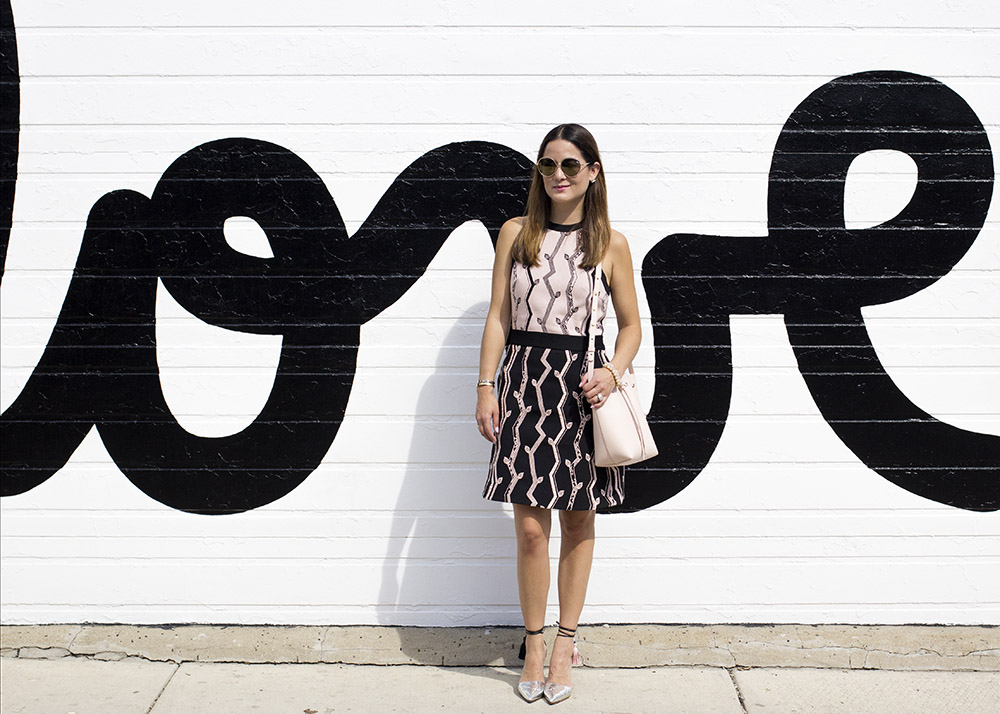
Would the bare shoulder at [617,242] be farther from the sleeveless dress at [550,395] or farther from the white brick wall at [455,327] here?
the white brick wall at [455,327]

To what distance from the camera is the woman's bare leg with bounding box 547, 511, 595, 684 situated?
356 centimetres

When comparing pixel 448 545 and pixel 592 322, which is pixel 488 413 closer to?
pixel 592 322

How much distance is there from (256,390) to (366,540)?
760 millimetres

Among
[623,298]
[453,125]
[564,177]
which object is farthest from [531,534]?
[453,125]

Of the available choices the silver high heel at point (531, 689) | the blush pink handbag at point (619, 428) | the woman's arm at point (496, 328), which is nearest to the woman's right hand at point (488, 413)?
the woman's arm at point (496, 328)

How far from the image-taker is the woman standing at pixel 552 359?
343 cm

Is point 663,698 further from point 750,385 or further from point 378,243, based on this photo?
point 378,243

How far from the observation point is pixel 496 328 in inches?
140

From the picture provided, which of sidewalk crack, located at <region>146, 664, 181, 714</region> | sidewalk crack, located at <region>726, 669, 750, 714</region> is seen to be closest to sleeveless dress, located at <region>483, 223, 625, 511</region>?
sidewalk crack, located at <region>726, 669, 750, 714</region>

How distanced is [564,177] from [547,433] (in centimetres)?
88

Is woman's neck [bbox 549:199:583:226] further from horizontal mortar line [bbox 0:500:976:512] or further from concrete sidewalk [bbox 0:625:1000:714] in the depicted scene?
concrete sidewalk [bbox 0:625:1000:714]

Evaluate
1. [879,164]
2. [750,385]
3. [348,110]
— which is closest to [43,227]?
[348,110]

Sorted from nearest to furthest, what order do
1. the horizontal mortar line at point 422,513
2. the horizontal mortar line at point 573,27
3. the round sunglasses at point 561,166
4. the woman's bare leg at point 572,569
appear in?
the round sunglasses at point 561,166 < the woman's bare leg at point 572,569 < the horizontal mortar line at point 573,27 < the horizontal mortar line at point 422,513

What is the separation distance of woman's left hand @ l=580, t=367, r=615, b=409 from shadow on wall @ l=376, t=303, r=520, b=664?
30.0 inches
